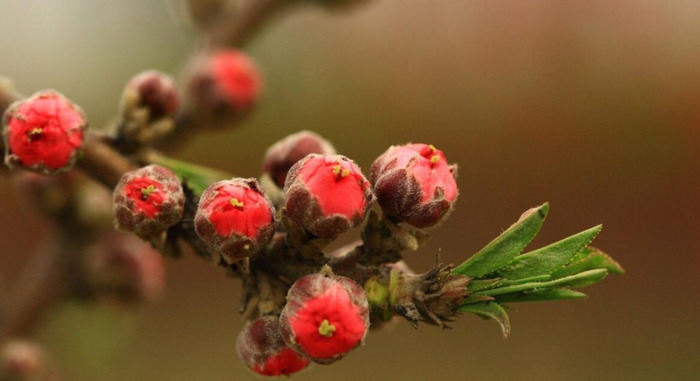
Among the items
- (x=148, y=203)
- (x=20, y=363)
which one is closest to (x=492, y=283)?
(x=148, y=203)

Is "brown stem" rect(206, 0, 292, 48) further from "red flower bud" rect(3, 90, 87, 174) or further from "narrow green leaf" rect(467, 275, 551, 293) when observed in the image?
"narrow green leaf" rect(467, 275, 551, 293)

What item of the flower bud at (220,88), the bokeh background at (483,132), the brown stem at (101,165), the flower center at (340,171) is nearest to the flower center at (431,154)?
the flower center at (340,171)

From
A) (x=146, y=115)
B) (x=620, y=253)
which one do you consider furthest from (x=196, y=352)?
(x=146, y=115)

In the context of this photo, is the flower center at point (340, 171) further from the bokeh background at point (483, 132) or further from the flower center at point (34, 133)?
the bokeh background at point (483, 132)

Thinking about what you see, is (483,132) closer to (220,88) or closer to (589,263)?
(220,88)

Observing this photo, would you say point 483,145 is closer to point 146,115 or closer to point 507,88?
point 507,88

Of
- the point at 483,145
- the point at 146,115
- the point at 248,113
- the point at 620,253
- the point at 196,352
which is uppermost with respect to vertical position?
the point at 146,115
